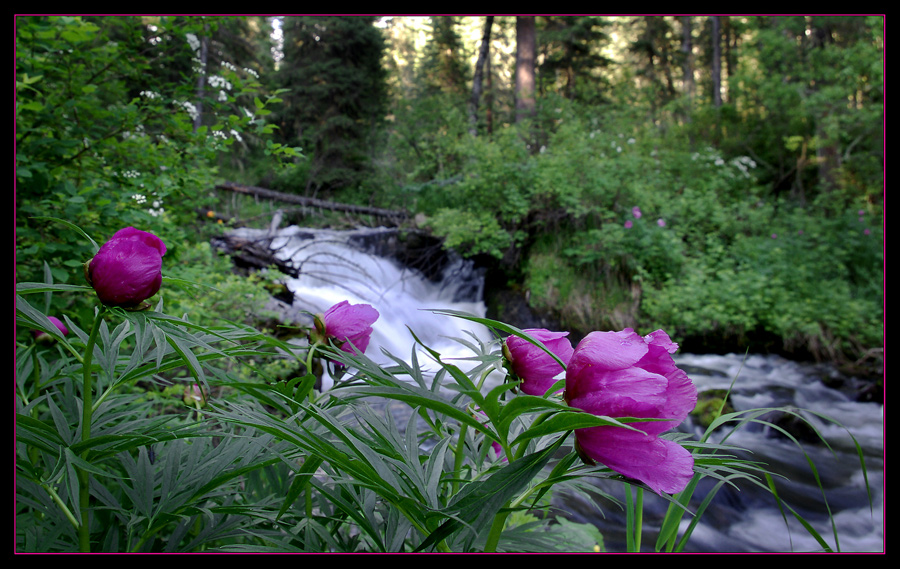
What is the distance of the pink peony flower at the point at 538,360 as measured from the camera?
0.43 meters

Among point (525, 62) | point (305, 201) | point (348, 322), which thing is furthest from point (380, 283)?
point (525, 62)

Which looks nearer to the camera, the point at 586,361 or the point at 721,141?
the point at 586,361

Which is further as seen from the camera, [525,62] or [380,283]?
[525,62]

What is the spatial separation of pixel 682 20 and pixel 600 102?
3889mm

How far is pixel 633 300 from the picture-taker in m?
4.05

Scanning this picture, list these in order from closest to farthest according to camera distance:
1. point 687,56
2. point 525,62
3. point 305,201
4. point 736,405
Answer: point 736,405, point 305,201, point 525,62, point 687,56

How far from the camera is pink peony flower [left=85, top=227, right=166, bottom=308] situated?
402 millimetres

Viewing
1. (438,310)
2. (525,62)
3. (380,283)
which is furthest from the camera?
(525,62)

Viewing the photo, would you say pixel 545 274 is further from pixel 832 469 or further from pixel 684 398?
pixel 684 398

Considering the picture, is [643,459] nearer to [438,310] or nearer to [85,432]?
[438,310]

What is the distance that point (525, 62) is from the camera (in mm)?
6832

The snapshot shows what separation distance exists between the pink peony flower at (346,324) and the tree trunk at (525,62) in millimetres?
6710

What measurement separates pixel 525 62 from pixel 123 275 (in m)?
7.35

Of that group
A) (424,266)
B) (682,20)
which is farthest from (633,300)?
(682,20)
